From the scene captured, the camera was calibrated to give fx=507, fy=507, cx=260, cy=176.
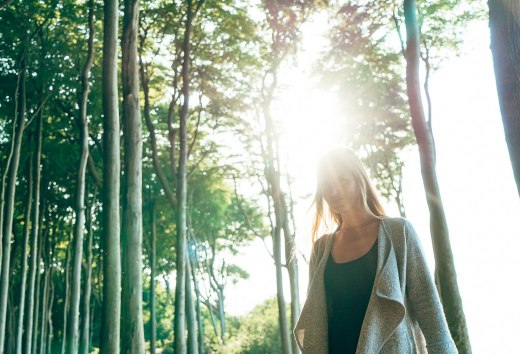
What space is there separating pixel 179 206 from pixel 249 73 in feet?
15.5

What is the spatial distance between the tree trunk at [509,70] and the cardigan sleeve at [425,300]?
2971 millimetres

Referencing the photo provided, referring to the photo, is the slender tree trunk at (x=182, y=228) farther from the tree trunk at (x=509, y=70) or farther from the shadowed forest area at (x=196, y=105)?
the tree trunk at (x=509, y=70)

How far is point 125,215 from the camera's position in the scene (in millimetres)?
7355

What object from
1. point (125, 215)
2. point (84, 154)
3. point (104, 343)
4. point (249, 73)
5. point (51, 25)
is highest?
point (51, 25)

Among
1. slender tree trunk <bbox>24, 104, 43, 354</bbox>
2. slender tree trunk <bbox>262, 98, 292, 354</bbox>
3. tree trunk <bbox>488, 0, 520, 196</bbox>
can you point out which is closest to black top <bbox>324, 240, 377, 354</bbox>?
tree trunk <bbox>488, 0, 520, 196</bbox>

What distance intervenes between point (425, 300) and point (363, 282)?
0.93 ft

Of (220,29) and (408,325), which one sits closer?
(408,325)

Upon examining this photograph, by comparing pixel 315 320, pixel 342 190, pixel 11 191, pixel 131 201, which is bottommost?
pixel 315 320

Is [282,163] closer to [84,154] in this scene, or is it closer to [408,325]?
[84,154]

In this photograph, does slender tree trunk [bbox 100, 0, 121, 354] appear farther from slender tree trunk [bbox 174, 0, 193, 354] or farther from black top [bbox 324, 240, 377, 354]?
slender tree trunk [bbox 174, 0, 193, 354]

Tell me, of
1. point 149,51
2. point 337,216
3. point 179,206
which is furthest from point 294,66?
point 337,216

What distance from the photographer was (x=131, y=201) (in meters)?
7.39

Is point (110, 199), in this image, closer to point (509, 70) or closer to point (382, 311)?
point (509, 70)

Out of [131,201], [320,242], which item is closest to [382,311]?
[320,242]
